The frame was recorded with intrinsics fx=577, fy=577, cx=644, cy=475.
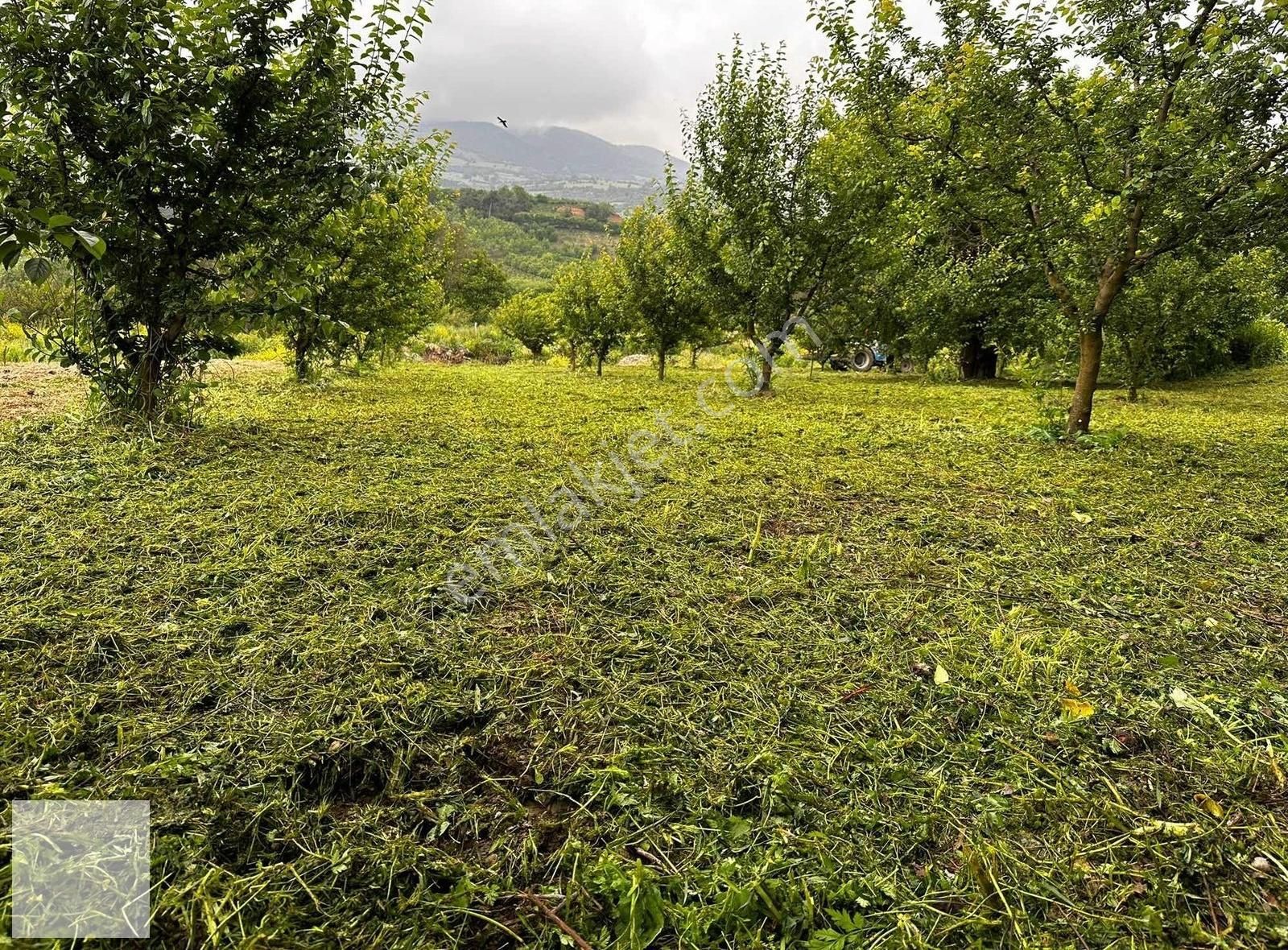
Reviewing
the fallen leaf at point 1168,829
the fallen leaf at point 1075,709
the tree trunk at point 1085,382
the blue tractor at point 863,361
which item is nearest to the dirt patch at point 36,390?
the fallen leaf at point 1075,709

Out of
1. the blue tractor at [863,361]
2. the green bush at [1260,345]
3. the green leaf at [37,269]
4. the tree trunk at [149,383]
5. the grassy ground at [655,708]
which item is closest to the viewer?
the green leaf at [37,269]

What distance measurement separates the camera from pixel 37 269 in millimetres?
1072

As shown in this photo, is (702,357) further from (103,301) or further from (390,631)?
(390,631)

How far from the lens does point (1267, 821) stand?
141cm

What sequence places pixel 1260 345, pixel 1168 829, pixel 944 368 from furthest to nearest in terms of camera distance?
pixel 944 368, pixel 1260 345, pixel 1168 829

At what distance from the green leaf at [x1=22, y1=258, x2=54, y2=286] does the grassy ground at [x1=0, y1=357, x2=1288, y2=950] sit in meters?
1.14

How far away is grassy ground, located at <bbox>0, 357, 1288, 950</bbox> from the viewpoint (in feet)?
3.98

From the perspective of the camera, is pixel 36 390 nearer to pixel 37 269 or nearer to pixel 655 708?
pixel 37 269

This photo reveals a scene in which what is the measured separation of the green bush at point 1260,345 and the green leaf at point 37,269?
18.5 metres

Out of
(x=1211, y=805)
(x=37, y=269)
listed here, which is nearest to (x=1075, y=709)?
(x=1211, y=805)

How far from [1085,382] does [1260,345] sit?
12.4m

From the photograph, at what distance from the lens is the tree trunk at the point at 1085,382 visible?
5.66 meters

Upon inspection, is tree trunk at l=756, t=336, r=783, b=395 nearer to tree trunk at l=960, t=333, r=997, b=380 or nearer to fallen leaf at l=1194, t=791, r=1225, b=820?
tree trunk at l=960, t=333, r=997, b=380

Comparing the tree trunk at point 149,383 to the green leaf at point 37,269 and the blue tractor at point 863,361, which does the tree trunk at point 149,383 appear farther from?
the blue tractor at point 863,361
